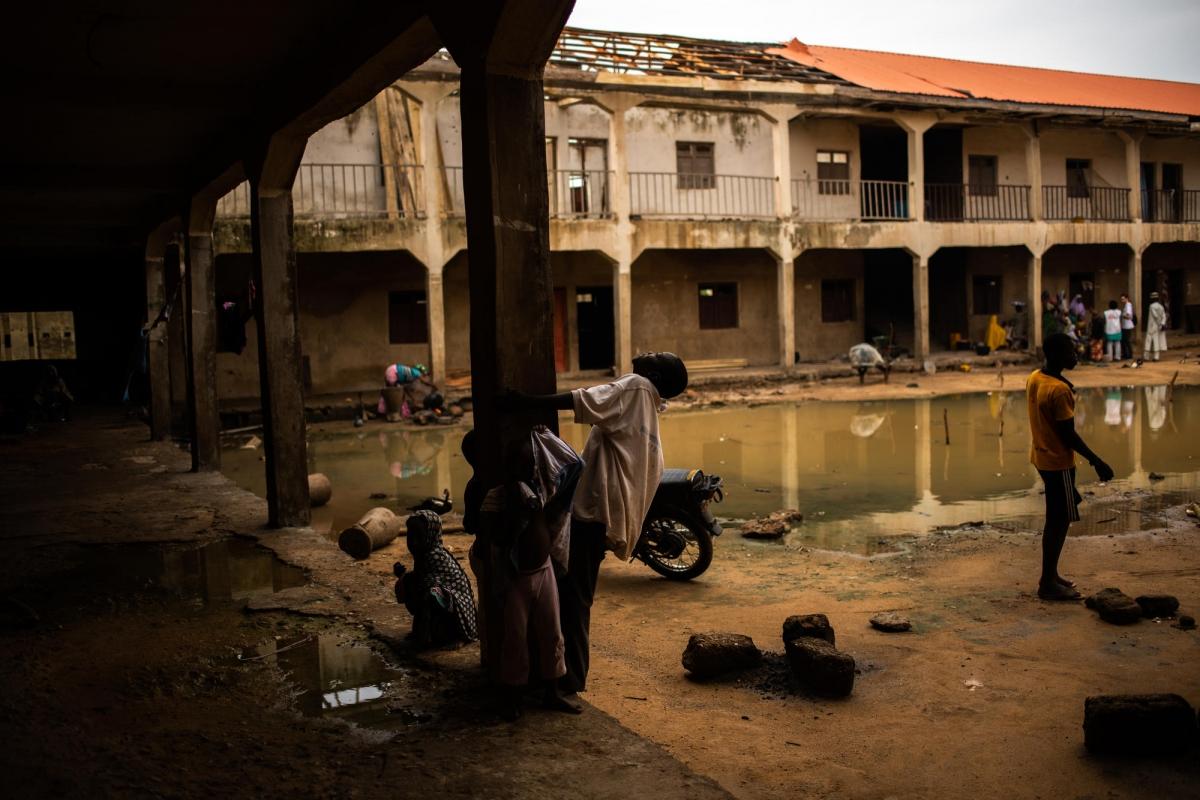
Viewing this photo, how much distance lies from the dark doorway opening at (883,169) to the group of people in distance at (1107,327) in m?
4.36

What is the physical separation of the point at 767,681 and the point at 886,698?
54cm

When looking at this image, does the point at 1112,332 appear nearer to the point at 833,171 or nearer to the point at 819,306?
the point at 819,306

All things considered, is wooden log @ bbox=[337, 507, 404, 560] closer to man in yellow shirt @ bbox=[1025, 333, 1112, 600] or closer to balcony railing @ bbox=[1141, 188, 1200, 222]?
man in yellow shirt @ bbox=[1025, 333, 1112, 600]

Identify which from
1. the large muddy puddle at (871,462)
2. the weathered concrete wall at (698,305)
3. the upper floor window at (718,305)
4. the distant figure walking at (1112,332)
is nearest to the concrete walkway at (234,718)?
the large muddy puddle at (871,462)

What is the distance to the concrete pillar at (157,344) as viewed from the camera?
12.8m

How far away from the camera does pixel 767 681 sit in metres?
4.56

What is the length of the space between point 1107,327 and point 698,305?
31.2ft

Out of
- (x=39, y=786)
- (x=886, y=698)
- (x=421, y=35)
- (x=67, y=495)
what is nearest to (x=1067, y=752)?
(x=886, y=698)

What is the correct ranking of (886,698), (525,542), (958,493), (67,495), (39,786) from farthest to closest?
(958,493)
(67,495)
(886,698)
(525,542)
(39,786)

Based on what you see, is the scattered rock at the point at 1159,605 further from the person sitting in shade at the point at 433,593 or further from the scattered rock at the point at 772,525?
the person sitting in shade at the point at 433,593

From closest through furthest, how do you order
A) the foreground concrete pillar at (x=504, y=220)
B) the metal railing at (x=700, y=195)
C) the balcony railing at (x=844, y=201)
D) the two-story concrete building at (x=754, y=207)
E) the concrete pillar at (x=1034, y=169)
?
the foreground concrete pillar at (x=504, y=220) → the two-story concrete building at (x=754, y=207) → the metal railing at (x=700, y=195) → the balcony railing at (x=844, y=201) → the concrete pillar at (x=1034, y=169)

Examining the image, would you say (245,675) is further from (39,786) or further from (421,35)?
(421,35)

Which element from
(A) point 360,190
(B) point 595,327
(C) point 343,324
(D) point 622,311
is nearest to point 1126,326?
(D) point 622,311

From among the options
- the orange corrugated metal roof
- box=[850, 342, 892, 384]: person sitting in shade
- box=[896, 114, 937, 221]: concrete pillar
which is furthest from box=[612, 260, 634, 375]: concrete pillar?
box=[896, 114, 937, 221]: concrete pillar
